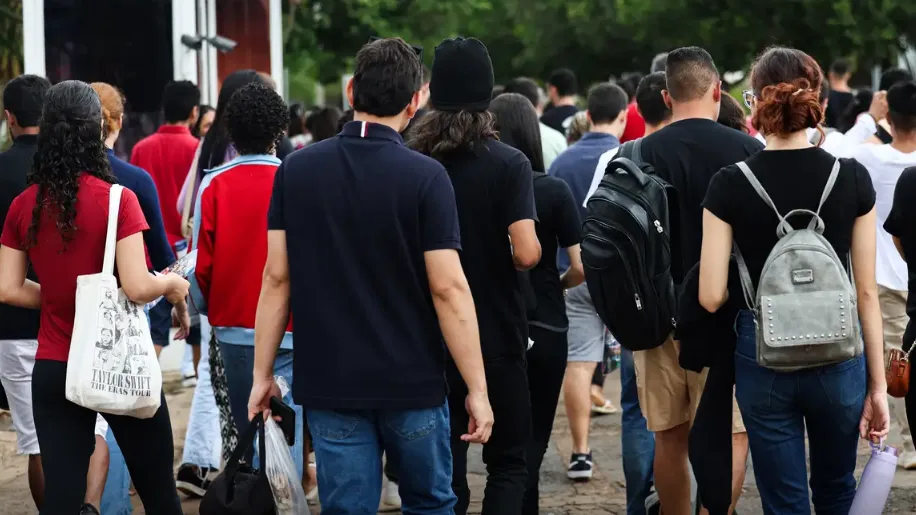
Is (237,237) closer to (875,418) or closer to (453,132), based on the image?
(453,132)

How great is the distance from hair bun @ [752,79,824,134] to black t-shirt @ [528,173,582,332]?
1.26 meters

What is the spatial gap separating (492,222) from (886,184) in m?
3.13

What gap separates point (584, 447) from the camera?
760 centimetres

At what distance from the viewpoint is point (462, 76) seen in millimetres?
4953

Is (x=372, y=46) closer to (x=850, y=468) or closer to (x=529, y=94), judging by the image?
(x=850, y=468)

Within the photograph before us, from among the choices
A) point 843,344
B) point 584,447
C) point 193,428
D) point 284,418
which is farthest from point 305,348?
point 584,447

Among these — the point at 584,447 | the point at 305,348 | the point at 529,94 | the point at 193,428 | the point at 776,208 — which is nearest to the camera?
the point at 305,348

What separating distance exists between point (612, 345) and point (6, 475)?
135 inches

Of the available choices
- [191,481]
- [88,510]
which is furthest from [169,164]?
[88,510]

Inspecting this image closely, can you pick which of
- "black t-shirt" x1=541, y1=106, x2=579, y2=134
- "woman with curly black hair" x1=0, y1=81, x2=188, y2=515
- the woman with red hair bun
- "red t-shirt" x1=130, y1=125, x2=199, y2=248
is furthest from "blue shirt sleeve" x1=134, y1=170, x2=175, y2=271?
"black t-shirt" x1=541, y1=106, x2=579, y2=134

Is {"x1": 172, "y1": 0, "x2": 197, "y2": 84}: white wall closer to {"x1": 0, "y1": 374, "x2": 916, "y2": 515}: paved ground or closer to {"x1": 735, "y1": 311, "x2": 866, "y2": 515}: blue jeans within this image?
{"x1": 0, "y1": 374, "x2": 916, "y2": 515}: paved ground

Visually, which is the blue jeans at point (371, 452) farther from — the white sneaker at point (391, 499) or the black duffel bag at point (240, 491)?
the white sneaker at point (391, 499)

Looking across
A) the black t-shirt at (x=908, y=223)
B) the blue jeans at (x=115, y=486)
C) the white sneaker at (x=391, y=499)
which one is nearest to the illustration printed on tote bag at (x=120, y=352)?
the blue jeans at (x=115, y=486)

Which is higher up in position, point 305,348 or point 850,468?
point 305,348
